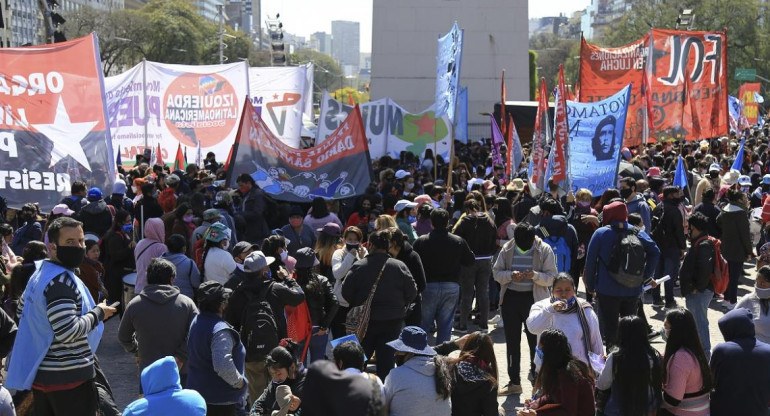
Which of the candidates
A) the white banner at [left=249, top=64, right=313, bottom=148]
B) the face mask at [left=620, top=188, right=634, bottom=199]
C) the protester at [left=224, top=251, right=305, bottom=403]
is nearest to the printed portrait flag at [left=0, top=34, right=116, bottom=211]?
the protester at [left=224, top=251, right=305, bottom=403]

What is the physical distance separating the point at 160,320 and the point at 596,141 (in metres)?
7.91

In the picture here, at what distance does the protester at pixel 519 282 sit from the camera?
316 inches

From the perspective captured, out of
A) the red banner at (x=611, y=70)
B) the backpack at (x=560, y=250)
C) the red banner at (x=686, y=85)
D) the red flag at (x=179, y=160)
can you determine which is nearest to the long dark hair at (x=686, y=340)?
the backpack at (x=560, y=250)

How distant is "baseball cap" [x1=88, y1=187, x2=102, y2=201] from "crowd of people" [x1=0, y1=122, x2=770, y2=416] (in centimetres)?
4

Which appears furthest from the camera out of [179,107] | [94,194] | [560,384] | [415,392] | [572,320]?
[179,107]

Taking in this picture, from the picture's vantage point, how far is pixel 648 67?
18.0 metres

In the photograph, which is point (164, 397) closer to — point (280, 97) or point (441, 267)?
point (441, 267)

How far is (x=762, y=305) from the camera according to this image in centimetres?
697

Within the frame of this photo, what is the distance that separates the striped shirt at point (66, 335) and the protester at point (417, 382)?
175 cm

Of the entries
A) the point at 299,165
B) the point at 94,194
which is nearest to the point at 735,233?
the point at 299,165

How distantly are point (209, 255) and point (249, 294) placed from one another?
1.48 metres

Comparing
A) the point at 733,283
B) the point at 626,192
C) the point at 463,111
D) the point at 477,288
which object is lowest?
the point at 733,283

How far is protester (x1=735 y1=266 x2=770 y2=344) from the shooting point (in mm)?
6898

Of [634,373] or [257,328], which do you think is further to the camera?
[257,328]
